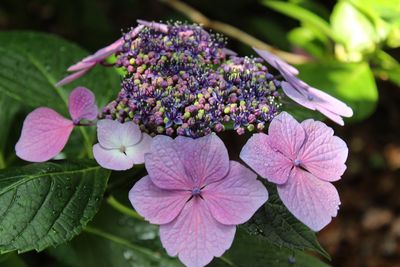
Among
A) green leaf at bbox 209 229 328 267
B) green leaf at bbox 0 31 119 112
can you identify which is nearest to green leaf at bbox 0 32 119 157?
green leaf at bbox 0 31 119 112

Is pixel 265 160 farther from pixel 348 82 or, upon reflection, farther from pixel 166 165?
pixel 348 82

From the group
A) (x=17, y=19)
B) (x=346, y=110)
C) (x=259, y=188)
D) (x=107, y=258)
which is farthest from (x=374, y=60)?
(x=17, y=19)

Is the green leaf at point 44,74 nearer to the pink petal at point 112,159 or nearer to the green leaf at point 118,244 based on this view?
the green leaf at point 118,244

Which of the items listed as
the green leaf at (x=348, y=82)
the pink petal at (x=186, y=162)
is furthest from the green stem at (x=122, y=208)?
the green leaf at (x=348, y=82)

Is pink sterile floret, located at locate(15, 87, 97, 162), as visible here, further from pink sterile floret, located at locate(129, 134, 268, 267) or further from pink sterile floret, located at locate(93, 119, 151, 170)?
pink sterile floret, located at locate(129, 134, 268, 267)

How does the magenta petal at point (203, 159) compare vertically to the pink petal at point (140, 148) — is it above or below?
above
